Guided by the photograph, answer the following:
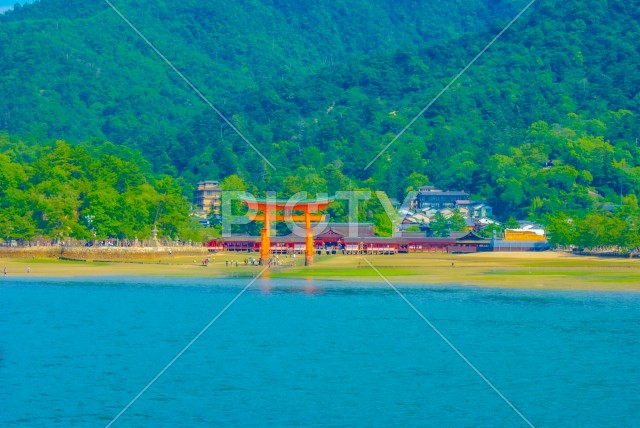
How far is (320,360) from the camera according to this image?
31.3 meters

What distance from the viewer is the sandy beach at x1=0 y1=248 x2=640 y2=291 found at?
5722cm

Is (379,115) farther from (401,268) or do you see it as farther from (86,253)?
(401,268)

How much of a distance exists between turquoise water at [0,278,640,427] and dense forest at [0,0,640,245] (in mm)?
44632

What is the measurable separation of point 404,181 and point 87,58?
8336 centimetres

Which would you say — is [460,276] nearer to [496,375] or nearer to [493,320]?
[493,320]

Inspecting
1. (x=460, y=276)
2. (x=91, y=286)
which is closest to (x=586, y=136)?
(x=460, y=276)

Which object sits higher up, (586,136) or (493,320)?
(586,136)

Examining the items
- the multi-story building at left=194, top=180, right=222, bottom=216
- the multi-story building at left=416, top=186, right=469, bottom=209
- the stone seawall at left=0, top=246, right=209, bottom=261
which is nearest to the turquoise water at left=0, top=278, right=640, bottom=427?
the stone seawall at left=0, top=246, right=209, bottom=261

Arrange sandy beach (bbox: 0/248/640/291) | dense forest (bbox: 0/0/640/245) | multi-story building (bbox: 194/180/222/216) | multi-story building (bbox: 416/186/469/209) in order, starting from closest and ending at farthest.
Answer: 1. sandy beach (bbox: 0/248/640/291)
2. dense forest (bbox: 0/0/640/245)
3. multi-story building (bbox: 416/186/469/209)
4. multi-story building (bbox: 194/180/222/216)

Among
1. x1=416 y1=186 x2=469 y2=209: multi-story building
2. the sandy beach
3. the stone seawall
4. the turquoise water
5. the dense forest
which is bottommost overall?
the turquoise water

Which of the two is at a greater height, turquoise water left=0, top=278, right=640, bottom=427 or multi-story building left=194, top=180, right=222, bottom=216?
multi-story building left=194, top=180, right=222, bottom=216

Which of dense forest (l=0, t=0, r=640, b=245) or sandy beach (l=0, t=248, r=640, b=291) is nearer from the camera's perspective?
sandy beach (l=0, t=248, r=640, b=291)

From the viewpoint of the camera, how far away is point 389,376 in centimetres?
2881

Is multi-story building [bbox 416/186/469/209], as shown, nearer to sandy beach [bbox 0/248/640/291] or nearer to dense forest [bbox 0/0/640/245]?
dense forest [bbox 0/0/640/245]
